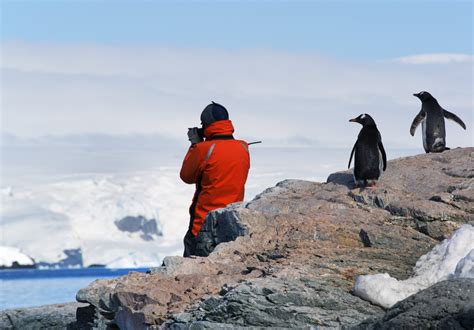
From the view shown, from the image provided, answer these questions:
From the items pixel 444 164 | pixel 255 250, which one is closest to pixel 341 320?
pixel 255 250

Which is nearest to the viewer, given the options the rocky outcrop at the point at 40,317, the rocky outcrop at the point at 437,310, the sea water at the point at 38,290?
the rocky outcrop at the point at 437,310

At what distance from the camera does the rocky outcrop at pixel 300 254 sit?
22.2ft

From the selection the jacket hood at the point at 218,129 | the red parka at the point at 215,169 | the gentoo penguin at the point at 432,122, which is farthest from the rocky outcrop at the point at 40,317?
the gentoo penguin at the point at 432,122

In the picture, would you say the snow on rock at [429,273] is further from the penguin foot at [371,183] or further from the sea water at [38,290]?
the sea water at [38,290]

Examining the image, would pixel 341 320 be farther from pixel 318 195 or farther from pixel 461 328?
pixel 318 195

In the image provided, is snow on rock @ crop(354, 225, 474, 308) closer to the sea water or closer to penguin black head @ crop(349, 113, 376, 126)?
penguin black head @ crop(349, 113, 376, 126)

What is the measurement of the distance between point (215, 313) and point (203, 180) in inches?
98.2

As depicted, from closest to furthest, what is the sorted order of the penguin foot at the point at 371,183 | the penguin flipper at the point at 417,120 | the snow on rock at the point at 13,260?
the penguin foot at the point at 371,183 < the penguin flipper at the point at 417,120 < the snow on rock at the point at 13,260

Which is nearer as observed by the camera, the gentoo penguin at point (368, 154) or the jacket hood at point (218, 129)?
the jacket hood at point (218, 129)

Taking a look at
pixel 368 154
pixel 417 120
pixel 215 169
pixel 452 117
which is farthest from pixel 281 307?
pixel 452 117

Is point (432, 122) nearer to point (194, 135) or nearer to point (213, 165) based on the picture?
point (194, 135)

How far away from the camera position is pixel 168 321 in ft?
22.9

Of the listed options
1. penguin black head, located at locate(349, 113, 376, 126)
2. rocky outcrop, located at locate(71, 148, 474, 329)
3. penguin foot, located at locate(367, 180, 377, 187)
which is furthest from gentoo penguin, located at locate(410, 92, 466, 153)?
penguin foot, located at locate(367, 180, 377, 187)

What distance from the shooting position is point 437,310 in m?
5.74
